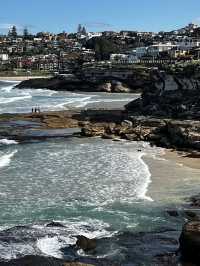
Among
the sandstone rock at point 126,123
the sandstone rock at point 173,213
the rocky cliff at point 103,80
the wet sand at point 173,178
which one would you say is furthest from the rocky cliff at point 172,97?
the rocky cliff at point 103,80

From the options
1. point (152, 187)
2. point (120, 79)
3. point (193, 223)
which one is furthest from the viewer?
point (120, 79)

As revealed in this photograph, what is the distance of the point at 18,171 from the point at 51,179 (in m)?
2.63

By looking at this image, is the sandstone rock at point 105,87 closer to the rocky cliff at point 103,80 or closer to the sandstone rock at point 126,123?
the rocky cliff at point 103,80

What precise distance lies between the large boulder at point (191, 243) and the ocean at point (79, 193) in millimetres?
2303

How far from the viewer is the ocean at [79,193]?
20141 millimetres

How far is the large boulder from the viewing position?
54.5ft

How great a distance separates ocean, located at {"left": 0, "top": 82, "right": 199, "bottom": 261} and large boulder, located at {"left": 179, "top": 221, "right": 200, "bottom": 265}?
7.56ft

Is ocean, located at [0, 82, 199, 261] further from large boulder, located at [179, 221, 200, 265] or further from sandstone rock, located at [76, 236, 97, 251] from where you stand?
large boulder, located at [179, 221, 200, 265]

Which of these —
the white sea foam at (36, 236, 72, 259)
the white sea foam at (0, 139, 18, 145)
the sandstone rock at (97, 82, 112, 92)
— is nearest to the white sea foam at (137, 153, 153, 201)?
the white sea foam at (36, 236, 72, 259)

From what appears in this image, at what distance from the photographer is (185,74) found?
55.4 m

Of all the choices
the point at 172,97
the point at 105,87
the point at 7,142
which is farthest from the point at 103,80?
the point at 7,142

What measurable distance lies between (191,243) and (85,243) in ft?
12.6

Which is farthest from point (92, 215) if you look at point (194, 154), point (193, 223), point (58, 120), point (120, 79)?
point (120, 79)

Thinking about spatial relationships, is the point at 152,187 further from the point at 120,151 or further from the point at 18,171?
the point at 120,151
